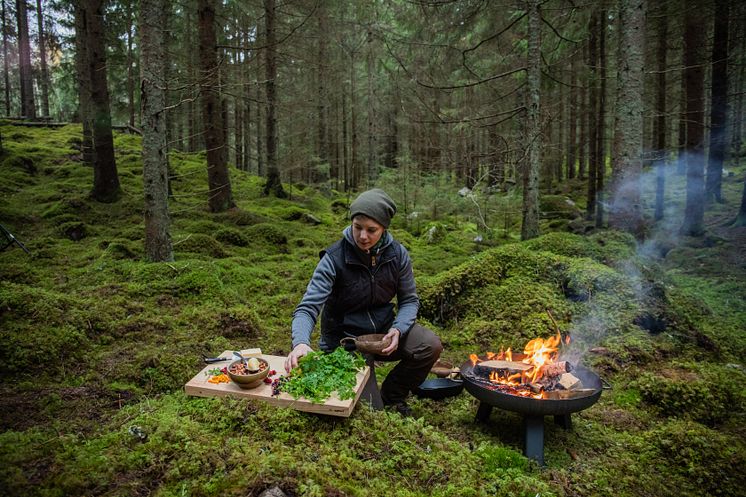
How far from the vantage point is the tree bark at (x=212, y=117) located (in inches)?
358

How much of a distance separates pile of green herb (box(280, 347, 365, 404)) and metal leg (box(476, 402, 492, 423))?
1249mm

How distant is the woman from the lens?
10.3ft

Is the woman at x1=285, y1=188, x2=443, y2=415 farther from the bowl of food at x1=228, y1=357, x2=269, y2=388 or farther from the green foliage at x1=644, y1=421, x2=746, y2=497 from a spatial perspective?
the green foliage at x1=644, y1=421, x2=746, y2=497

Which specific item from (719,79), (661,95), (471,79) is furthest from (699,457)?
(661,95)

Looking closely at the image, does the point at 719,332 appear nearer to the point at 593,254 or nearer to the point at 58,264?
the point at 593,254

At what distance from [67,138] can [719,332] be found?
2109 cm

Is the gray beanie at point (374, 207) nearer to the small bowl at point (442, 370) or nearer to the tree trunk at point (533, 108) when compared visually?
the small bowl at point (442, 370)

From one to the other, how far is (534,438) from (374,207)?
6.76ft

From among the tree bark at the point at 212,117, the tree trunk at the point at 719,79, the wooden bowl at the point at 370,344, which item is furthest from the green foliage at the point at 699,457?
the tree trunk at the point at 719,79

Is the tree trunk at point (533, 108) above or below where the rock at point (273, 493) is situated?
above

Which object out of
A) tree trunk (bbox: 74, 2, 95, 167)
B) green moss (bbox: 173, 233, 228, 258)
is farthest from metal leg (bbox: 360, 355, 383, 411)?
tree trunk (bbox: 74, 2, 95, 167)

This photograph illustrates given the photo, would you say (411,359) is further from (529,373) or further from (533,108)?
(533,108)

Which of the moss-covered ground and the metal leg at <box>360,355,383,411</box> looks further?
the metal leg at <box>360,355,383,411</box>

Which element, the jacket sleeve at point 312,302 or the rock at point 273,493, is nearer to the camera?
the rock at point 273,493
